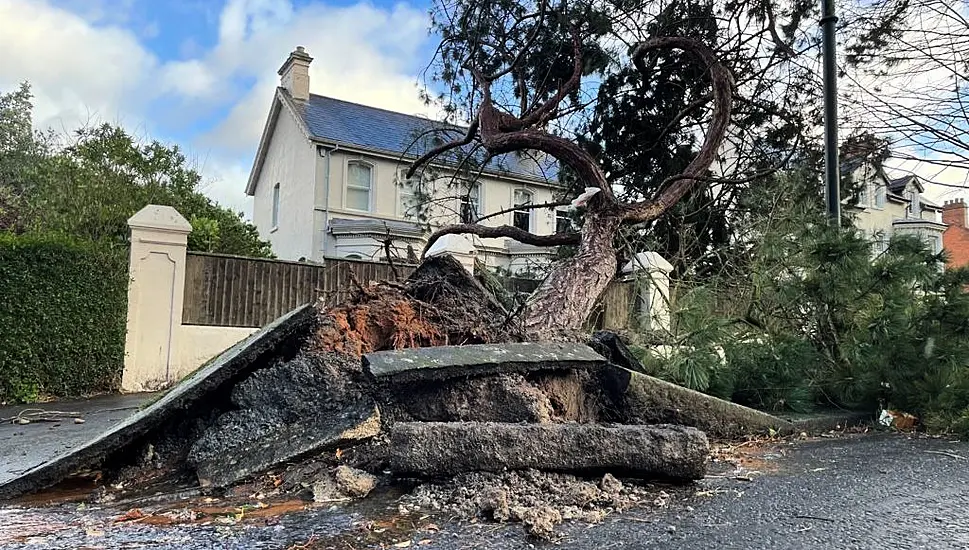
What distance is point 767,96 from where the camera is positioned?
27.3ft

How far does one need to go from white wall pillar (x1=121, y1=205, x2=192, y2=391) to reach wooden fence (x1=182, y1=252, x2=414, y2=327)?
364 millimetres

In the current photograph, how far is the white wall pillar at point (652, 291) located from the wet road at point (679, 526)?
2970 millimetres

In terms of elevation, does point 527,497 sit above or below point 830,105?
below

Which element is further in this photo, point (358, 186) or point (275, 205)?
point (275, 205)

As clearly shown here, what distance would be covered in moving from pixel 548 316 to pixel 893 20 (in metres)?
4.57

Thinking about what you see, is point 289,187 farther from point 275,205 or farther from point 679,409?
point 679,409

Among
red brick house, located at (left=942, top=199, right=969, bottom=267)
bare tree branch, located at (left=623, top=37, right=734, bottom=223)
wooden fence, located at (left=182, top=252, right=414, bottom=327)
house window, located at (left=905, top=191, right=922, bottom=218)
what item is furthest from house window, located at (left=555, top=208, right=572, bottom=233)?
red brick house, located at (left=942, top=199, right=969, bottom=267)

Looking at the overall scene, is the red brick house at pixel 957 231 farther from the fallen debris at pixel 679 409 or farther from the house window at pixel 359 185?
the fallen debris at pixel 679 409

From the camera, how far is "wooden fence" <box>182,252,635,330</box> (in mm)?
9211

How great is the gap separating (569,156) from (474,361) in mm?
3051

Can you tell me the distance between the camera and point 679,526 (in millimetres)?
2178

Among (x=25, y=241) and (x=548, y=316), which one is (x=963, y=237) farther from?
(x=25, y=241)

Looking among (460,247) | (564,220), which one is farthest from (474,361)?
(460,247)

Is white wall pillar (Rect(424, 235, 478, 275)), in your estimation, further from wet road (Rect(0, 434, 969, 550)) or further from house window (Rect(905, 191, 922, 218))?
house window (Rect(905, 191, 922, 218))
